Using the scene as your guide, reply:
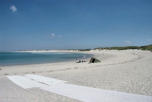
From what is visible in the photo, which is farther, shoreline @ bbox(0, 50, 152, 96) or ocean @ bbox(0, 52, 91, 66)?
ocean @ bbox(0, 52, 91, 66)

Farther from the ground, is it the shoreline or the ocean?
the shoreline

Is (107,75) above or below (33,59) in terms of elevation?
above

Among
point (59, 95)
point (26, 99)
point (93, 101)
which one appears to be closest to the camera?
point (93, 101)

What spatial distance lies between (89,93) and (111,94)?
79 centimetres

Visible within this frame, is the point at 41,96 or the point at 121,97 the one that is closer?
the point at 121,97

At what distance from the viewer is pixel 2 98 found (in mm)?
4441

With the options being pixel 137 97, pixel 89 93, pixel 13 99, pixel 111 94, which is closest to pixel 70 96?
pixel 89 93

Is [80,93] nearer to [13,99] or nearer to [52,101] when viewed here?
[52,101]

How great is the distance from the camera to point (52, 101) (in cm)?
409

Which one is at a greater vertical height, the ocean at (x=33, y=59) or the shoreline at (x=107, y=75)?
the shoreline at (x=107, y=75)

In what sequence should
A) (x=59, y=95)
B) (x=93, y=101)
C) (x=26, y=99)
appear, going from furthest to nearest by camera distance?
(x=59, y=95) < (x=26, y=99) < (x=93, y=101)

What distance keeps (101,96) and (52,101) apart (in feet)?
5.50

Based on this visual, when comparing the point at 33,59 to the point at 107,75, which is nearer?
the point at 107,75

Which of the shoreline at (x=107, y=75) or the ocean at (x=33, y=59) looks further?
the ocean at (x=33, y=59)
